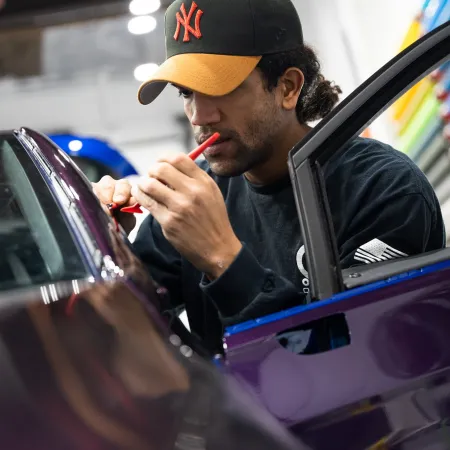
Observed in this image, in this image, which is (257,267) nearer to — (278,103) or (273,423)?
(273,423)

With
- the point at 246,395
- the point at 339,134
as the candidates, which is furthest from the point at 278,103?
the point at 246,395

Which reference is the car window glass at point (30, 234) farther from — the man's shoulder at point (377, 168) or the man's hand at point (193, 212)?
the man's shoulder at point (377, 168)

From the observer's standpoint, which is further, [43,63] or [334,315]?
[43,63]

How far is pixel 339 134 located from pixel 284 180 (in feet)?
1.84

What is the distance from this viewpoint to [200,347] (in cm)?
101

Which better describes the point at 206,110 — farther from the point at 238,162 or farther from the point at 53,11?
the point at 53,11

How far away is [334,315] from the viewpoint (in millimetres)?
988

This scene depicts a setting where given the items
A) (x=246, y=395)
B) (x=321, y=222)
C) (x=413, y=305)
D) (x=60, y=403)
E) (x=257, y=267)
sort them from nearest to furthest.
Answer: (x=60, y=403)
(x=246, y=395)
(x=413, y=305)
(x=321, y=222)
(x=257, y=267)

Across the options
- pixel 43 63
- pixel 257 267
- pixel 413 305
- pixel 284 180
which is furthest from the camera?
pixel 43 63

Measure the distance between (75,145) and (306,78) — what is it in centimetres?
221

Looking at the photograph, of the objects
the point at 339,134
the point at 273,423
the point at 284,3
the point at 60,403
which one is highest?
the point at 284,3

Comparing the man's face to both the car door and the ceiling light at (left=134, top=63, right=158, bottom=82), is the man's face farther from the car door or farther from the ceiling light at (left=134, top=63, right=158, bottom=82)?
the ceiling light at (left=134, top=63, right=158, bottom=82)

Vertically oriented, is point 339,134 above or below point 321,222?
above

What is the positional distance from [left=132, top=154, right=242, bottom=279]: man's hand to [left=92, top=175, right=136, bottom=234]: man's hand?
27cm
